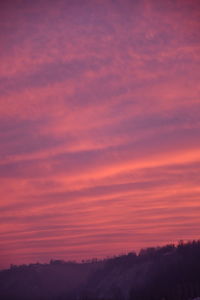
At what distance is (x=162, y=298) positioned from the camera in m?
194

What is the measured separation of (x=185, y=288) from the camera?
194125 mm

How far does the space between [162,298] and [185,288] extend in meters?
8.98
